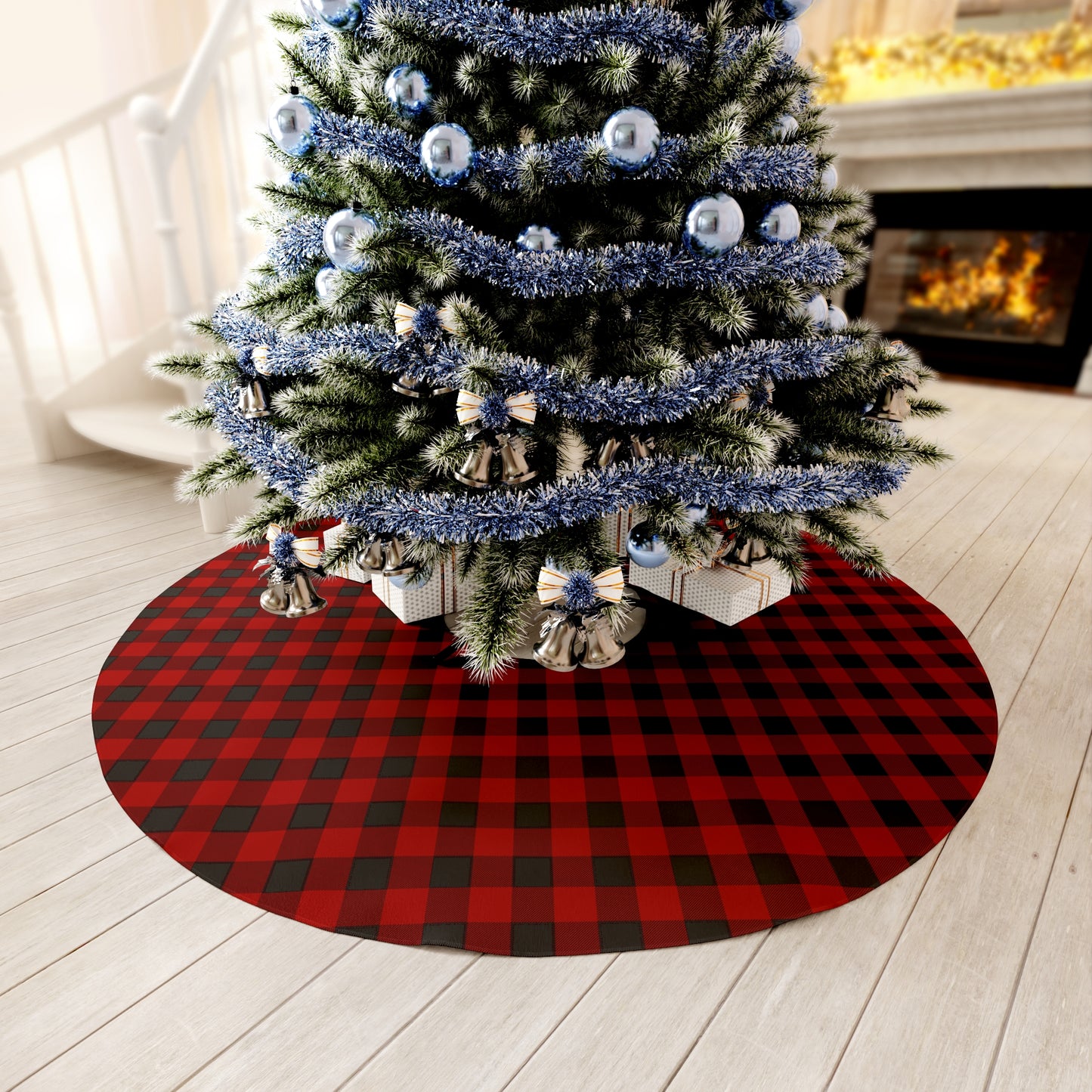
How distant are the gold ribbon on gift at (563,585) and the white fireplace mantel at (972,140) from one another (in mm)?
3636

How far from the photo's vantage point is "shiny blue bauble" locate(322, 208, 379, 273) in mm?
1021

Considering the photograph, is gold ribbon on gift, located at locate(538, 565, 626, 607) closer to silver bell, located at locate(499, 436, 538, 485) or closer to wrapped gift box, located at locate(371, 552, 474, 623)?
silver bell, located at locate(499, 436, 538, 485)

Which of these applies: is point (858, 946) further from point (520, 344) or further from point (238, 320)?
point (238, 320)

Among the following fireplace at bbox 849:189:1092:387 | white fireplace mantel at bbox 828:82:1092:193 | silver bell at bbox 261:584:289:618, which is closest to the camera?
silver bell at bbox 261:584:289:618

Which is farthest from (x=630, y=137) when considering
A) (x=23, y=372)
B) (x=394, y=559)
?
(x=23, y=372)

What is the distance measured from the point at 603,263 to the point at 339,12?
1.67ft

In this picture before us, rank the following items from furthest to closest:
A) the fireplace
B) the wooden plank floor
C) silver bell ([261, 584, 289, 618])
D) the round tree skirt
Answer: the fireplace, silver bell ([261, 584, 289, 618]), the round tree skirt, the wooden plank floor

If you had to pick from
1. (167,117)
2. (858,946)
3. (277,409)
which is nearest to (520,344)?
(277,409)

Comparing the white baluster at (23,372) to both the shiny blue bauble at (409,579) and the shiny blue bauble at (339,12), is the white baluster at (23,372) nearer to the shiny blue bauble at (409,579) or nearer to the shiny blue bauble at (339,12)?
the shiny blue bauble at (339,12)

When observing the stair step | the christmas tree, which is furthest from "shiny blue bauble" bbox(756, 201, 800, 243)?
the stair step

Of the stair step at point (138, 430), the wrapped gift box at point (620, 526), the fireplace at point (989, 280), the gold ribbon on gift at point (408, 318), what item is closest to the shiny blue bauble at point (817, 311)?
the wrapped gift box at point (620, 526)

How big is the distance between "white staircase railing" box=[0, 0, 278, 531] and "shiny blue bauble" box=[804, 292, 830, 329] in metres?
0.95

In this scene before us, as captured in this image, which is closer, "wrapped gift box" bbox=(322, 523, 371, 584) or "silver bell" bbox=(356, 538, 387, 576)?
"silver bell" bbox=(356, 538, 387, 576)

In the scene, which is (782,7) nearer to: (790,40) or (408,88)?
(790,40)
